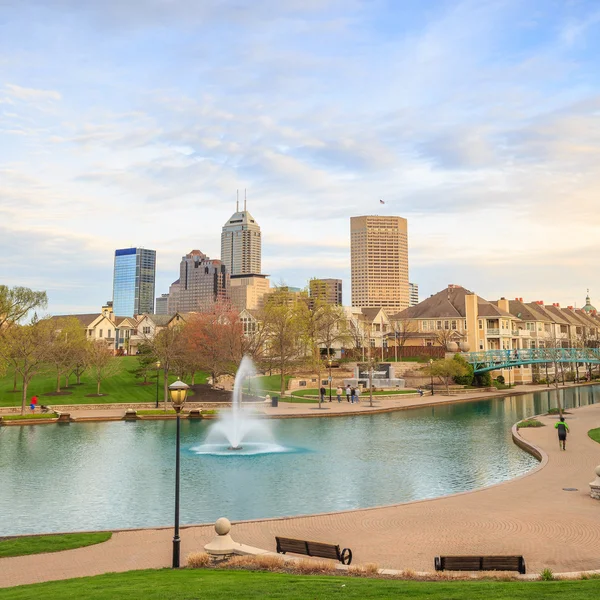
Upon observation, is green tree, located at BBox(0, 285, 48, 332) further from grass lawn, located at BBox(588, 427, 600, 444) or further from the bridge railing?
the bridge railing

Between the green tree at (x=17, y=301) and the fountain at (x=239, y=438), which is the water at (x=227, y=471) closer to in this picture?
the fountain at (x=239, y=438)

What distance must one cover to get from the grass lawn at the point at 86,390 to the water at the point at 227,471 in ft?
48.4

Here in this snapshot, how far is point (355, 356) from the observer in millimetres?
100625

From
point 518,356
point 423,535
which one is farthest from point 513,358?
point 423,535

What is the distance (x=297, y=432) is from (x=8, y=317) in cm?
3487

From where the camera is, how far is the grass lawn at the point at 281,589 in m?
10.7

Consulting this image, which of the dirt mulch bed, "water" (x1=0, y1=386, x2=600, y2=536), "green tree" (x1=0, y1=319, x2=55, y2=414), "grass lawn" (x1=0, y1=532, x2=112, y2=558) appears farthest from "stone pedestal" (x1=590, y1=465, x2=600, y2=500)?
"green tree" (x1=0, y1=319, x2=55, y2=414)

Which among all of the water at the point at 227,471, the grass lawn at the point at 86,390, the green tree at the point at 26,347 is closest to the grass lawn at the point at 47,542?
the water at the point at 227,471

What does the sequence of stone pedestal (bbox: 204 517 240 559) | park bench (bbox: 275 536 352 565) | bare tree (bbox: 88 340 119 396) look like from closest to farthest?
park bench (bbox: 275 536 352 565) → stone pedestal (bbox: 204 517 240 559) → bare tree (bbox: 88 340 119 396)

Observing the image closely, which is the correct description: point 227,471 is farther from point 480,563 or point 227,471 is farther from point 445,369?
point 445,369

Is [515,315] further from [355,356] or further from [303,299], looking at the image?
[303,299]

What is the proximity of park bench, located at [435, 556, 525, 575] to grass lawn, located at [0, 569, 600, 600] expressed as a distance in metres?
0.94

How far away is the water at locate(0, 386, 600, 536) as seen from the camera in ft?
71.8

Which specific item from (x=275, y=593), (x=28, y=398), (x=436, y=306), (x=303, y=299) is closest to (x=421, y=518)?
(x=275, y=593)
